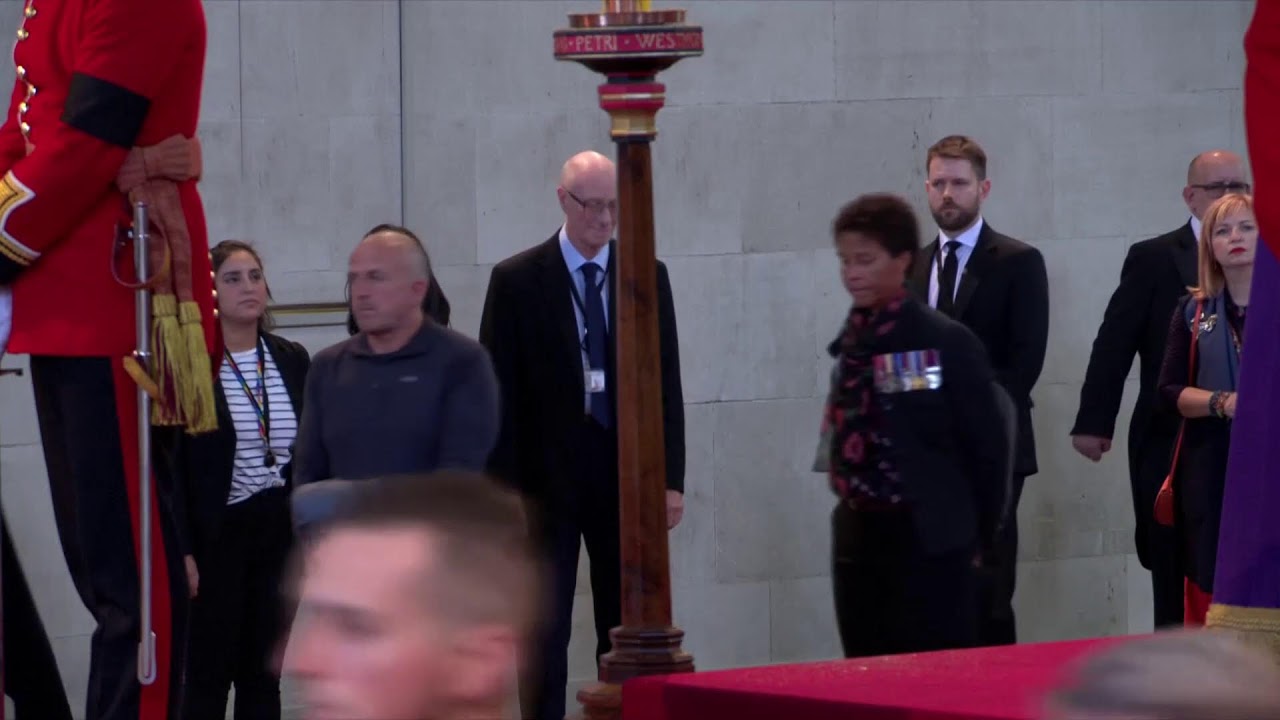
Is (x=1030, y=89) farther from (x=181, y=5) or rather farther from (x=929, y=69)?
(x=181, y=5)

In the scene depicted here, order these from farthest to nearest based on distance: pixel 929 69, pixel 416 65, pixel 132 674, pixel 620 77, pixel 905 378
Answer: pixel 929 69
pixel 416 65
pixel 905 378
pixel 620 77
pixel 132 674

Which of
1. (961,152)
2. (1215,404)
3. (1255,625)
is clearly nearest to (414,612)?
(1255,625)

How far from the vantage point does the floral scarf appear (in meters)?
6.43

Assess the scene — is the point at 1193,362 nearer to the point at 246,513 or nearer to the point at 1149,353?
the point at 1149,353

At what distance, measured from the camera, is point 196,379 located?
536 cm

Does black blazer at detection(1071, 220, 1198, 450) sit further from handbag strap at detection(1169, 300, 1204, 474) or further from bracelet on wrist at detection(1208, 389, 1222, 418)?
bracelet on wrist at detection(1208, 389, 1222, 418)

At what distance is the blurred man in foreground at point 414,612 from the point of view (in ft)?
7.27

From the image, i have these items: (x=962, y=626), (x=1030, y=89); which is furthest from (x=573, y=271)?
(x=1030, y=89)

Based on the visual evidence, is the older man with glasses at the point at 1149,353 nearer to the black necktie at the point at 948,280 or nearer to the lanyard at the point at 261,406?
the black necktie at the point at 948,280

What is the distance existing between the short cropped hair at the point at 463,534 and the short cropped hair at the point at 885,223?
413 centimetres

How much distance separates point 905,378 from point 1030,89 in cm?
358

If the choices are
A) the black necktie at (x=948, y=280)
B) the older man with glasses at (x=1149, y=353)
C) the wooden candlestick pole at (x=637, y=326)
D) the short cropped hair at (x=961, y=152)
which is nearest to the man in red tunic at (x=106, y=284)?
the wooden candlestick pole at (x=637, y=326)

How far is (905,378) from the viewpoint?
21.2 feet

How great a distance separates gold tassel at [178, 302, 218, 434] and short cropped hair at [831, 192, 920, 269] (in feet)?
6.38
